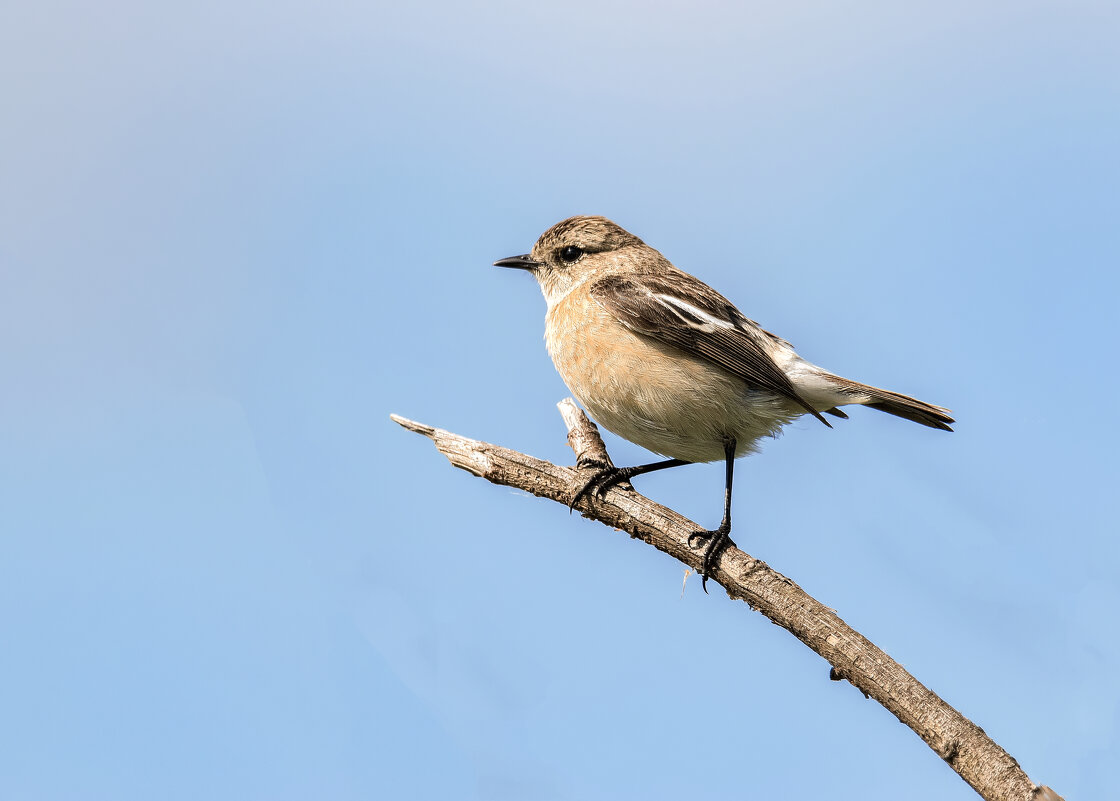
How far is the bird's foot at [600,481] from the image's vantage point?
7398 mm

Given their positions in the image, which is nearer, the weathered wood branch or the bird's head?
the weathered wood branch

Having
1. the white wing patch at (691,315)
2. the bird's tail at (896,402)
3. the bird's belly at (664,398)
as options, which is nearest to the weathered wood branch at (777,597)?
the bird's belly at (664,398)

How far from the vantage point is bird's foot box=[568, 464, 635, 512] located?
24.3 feet

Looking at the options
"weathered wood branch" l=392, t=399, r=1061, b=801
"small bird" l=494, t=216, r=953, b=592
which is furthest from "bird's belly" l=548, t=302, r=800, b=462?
"weathered wood branch" l=392, t=399, r=1061, b=801

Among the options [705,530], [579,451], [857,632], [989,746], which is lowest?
[989,746]

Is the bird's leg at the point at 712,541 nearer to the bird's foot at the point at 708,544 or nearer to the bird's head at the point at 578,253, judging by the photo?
the bird's foot at the point at 708,544

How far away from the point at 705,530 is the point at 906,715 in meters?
1.94

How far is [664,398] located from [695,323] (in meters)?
0.75

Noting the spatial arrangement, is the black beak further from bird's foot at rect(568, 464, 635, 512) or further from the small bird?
bird's foot at rect(568, 464, 635, 512)

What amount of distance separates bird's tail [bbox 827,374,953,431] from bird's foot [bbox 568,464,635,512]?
1914 mm

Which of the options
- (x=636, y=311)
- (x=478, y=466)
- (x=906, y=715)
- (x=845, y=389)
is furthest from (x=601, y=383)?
(x=906, y=715)

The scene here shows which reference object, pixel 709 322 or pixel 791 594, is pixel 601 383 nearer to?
pixel 709 322

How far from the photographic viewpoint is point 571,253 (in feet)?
28.5

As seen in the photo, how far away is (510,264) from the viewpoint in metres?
8.92
